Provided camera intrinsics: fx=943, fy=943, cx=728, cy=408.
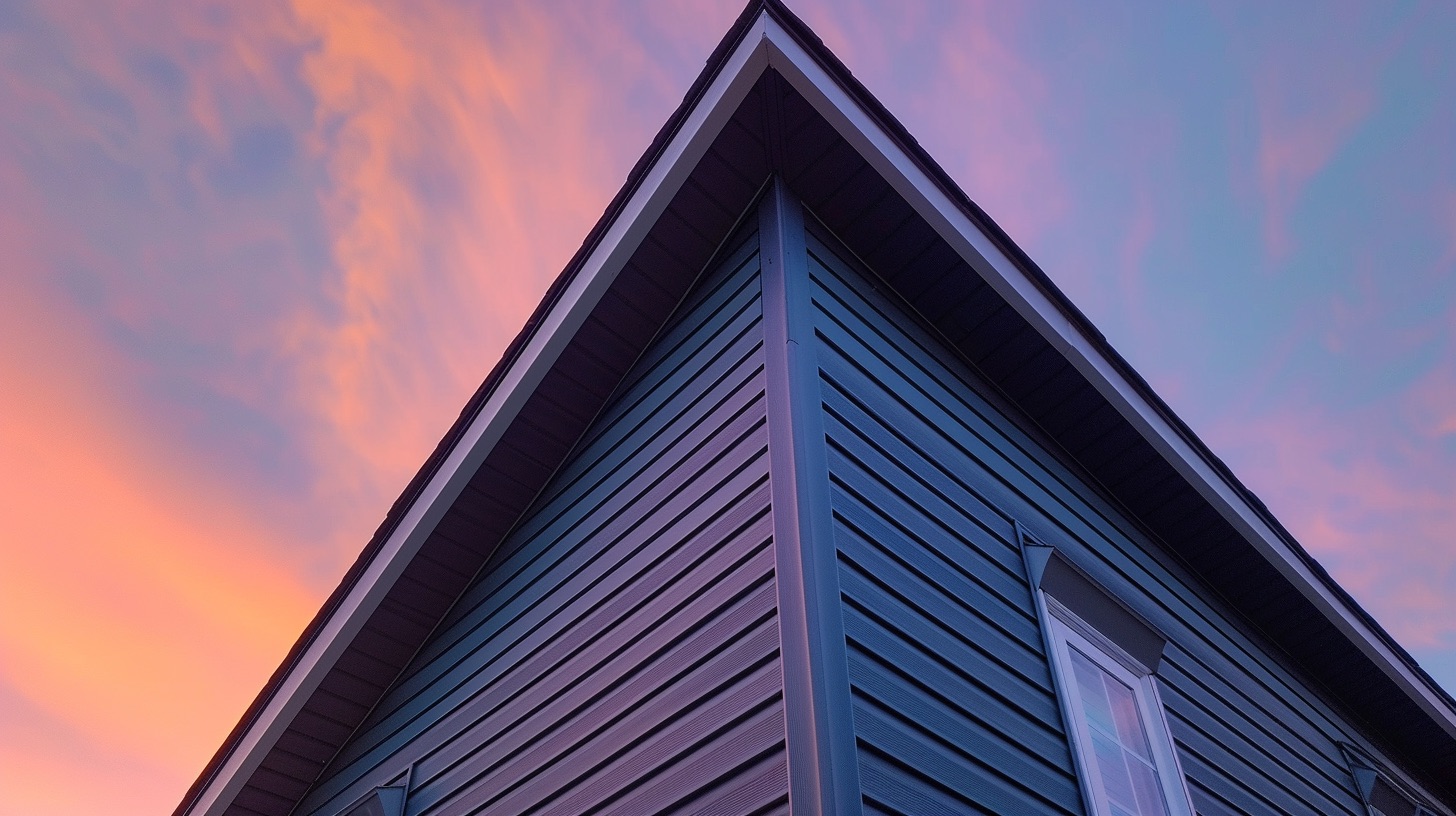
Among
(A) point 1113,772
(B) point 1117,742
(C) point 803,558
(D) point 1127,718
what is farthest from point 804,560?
(D) point 1127,718

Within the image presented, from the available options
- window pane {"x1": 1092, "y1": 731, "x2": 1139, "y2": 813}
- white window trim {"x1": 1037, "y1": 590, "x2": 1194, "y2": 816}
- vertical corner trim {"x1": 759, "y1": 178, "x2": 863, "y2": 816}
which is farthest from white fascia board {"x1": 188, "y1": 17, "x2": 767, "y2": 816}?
window pane {"x1": 1092, "y1": 731, "x2": 1139, "y2": 813}

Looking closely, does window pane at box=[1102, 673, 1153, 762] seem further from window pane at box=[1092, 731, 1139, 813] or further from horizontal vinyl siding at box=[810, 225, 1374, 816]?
horizontal vinyl siding at box=[810, 225, 1374, 816]

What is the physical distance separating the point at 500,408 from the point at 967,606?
2.77m

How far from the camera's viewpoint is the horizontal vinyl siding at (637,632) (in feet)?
10.1

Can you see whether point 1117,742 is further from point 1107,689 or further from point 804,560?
point 804,560

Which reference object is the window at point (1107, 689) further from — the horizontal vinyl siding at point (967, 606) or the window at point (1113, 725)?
the horizontal vinyl siding at point (967, 606)

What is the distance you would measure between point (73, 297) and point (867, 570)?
1072 centimetres

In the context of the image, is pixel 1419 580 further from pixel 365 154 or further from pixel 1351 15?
pixel 365 154

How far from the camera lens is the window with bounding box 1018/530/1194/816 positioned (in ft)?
12.5

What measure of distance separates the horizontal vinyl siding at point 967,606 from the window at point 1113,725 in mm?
156

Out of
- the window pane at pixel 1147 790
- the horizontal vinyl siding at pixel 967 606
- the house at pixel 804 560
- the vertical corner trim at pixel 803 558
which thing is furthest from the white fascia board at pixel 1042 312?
the window pane at pixel 1147 790

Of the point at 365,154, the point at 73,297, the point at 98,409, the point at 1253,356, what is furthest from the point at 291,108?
the point at 1253,356

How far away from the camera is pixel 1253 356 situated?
558 inches

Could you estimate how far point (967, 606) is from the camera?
11.8ft
